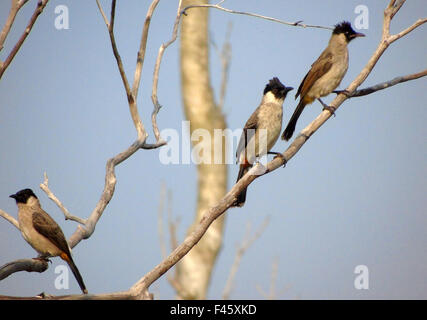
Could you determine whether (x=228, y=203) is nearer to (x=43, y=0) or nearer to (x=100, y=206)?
(x=100, y=206)

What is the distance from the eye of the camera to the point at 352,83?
483 centimetres

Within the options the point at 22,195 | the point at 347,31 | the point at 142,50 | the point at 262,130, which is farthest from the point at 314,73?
the point at 22,195

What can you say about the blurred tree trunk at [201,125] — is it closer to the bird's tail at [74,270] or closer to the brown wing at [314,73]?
the brown wing at [314,73]

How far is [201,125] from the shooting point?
11.0 meters

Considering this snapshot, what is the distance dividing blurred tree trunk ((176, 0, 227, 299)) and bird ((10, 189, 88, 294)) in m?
5.75

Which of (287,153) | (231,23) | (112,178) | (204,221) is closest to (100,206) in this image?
(112,178)

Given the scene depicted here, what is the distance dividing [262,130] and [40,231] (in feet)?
6.67

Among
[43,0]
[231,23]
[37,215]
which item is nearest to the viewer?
[43,0]

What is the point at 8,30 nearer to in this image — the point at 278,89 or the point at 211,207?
the point at 211,207

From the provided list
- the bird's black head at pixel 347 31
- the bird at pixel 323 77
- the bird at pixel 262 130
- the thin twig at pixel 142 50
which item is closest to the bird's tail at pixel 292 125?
the bird at pixel 323 77

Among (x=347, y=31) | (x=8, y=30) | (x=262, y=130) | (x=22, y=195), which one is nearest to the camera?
(x=8, y=30)

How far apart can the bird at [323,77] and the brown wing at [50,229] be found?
82.7 inches
